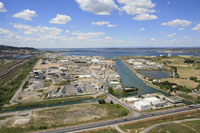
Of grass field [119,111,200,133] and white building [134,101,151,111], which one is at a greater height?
white building [134,101,151,111]

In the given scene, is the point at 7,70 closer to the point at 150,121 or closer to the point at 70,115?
the point at 70,115

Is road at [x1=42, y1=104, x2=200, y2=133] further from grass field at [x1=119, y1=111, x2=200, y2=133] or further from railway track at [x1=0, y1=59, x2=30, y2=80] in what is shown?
railway track at [x1=0, y1=59, x2=30, y2=80]

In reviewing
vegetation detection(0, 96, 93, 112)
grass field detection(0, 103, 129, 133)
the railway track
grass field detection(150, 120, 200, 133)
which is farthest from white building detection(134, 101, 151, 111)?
the railway track

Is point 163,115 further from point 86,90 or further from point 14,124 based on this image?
point 14,124

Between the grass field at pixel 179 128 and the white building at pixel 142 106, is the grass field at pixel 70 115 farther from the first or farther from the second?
the grass field at pixel 179 128

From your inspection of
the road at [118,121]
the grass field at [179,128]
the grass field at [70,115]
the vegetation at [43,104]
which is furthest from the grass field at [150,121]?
the vegetation at [43,104]

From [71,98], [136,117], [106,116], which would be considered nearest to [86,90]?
[71,98]

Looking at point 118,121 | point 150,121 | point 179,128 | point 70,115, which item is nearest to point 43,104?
point 70,115
